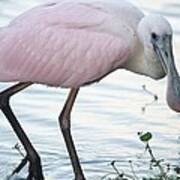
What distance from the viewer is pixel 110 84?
11672 millimetres

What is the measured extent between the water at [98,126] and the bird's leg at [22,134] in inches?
8.3

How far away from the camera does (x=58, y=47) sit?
9523 mm

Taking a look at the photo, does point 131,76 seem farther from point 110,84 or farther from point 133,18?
point 133,18

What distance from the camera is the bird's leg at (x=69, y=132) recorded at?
31.8ft

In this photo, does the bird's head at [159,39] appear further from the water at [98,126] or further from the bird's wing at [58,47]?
the water at [98,126]

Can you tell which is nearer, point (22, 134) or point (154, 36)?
point (154, 36)

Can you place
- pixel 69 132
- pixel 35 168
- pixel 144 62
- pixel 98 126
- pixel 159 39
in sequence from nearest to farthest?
pixel 159 39
pixel 144 62
pixel 35 168
pixel 69 132
pixel 98 126

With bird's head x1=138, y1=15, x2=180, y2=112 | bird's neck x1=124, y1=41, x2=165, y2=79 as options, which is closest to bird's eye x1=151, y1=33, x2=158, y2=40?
bird's head x1=138, y1=15, x2=180, y2=112

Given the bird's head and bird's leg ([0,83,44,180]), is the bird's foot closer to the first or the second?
bird's leg ([0,83,44,180])

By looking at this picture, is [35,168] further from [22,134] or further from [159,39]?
[159,39]

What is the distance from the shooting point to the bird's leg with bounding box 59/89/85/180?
31.8 ft

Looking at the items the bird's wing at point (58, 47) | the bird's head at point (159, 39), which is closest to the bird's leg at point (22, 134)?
the bird's wing at point (58, 47)

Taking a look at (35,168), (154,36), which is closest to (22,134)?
(35,168)

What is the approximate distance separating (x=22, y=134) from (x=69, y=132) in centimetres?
34
